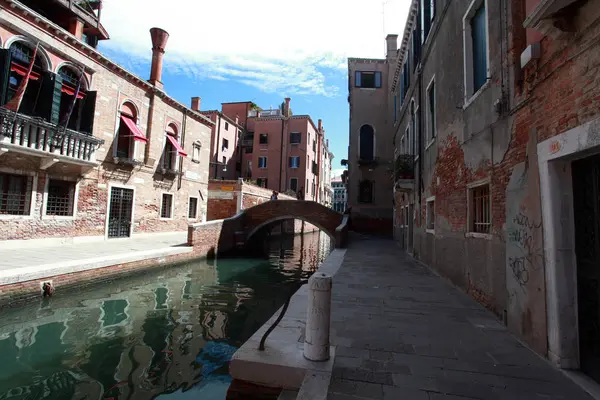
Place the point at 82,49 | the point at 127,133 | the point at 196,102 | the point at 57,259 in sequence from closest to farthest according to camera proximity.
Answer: the point at 57,259 → the point at 82,49 → the point at 127,133 → the point at 196,102

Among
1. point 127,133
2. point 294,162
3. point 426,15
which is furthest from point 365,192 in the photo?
point 294,162

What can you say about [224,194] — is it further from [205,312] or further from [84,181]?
[205,312]

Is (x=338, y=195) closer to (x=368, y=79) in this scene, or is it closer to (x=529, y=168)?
(x=368, y=79)

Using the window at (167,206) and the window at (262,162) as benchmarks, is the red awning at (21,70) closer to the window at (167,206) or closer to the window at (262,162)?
the window at (167,206)

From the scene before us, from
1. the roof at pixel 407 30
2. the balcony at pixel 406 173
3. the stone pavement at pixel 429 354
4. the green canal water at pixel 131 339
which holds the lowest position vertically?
the green canal water at pixel 131 339

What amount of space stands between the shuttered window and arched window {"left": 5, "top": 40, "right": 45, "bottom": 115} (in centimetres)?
1227

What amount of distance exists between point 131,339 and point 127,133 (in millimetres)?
11505

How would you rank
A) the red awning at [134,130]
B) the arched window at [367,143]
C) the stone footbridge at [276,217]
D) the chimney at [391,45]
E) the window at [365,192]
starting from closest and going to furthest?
the red awning at [134,130], the stone footbridge at [276,217], the window at [365,192], the arched window at [367,143], the chimney at [391,45]

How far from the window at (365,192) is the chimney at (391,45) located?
8.63 m

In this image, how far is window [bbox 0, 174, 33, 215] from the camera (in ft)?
32.1

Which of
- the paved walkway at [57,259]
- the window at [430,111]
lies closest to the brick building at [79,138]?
the paved walkway at [57,259]

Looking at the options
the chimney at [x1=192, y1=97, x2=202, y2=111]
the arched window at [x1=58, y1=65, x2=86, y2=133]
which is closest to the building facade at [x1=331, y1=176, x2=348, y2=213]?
the chimney at [x1=192, y1=97, x2=202, y2=111]

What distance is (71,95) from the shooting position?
1162 cm

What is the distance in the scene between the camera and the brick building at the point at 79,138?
983 cm
